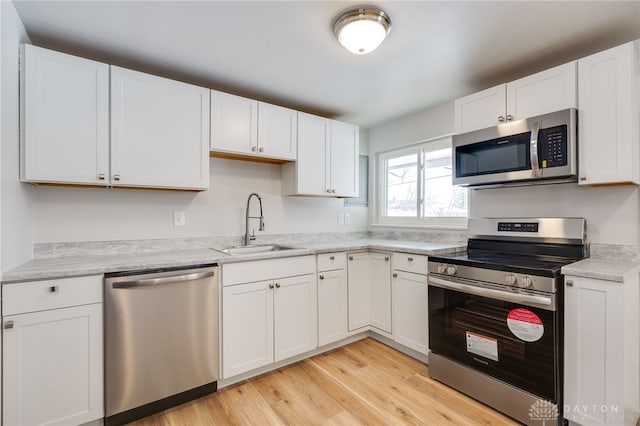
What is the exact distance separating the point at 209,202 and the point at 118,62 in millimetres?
1183

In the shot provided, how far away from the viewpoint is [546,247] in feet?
6.88

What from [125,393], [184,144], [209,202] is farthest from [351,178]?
[125,393]

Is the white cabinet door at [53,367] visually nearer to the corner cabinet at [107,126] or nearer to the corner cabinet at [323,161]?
the corner cabinet at [107,126]

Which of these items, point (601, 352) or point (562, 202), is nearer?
point (601, 352)

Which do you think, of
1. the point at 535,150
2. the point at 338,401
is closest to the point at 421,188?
the point at 535,150

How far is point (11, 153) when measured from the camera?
1.61 m

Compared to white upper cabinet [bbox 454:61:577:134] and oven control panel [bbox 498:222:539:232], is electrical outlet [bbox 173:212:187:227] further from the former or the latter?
oven control panel [bbox 498:222:539:232]

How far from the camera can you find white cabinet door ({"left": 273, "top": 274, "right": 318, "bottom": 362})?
232 centimetres

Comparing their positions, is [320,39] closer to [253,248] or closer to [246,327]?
[253,248]

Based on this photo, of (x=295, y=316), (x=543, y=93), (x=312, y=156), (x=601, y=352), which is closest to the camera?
(x=601, y=352)

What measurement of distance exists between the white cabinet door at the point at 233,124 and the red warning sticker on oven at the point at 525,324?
2.14 m

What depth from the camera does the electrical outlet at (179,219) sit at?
8.04 feet

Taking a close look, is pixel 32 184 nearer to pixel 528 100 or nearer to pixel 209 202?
pixel 209 202

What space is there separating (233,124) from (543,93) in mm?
2211
